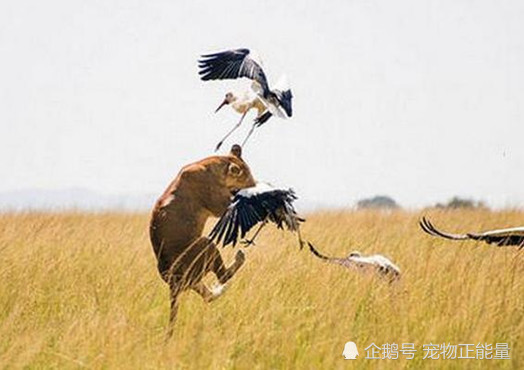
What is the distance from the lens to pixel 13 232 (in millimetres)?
9766

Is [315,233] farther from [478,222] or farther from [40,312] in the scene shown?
[40,312]

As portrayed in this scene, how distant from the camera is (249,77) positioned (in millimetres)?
7062

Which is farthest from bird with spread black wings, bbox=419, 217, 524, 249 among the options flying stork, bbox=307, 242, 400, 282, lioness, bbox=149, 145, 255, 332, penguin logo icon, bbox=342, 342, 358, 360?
lioness, bbox=149, 145, 255, 332

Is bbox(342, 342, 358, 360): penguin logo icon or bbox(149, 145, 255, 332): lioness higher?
bbox(149, 145, 255, 332): lioness

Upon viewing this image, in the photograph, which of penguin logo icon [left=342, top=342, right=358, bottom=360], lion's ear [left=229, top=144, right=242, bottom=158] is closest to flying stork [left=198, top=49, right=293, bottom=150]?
lion's ear [left=229, top=144, right=242, bottom=158]

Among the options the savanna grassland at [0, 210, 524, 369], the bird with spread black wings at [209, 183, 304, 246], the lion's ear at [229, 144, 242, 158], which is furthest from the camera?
the lion's ear at [229, 144, 242, 158]

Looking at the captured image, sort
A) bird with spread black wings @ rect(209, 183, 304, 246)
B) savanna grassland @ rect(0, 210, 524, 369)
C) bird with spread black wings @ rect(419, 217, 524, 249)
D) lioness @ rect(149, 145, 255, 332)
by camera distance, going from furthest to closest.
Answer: bird with spread black wings @ rect(419, 217, 524, 249), lioness @ rect(149, 145, 255, 332), bird with spread black wings @ rect(209, 183, 304, 246), savanna grassland @ rect(0, 210, 524, 369)

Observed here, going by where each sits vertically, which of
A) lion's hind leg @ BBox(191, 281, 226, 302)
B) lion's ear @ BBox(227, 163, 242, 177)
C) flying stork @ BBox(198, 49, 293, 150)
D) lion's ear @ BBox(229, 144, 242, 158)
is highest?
flying stork @ BBox(198, 49, 293, 150)

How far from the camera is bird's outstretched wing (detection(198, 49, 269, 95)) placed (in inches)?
277

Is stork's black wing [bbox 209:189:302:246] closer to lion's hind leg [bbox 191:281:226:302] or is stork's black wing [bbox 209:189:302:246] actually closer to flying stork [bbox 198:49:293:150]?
lion's hind leg [bbox 191:281:226:302]

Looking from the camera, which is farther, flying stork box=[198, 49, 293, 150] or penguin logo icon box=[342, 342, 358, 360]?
flying stork box=[198, 49, 293, 150]

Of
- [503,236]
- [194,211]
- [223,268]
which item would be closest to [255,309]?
[223,268]

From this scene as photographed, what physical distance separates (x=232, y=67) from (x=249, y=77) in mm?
122

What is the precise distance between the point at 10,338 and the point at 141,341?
66 centimetres
